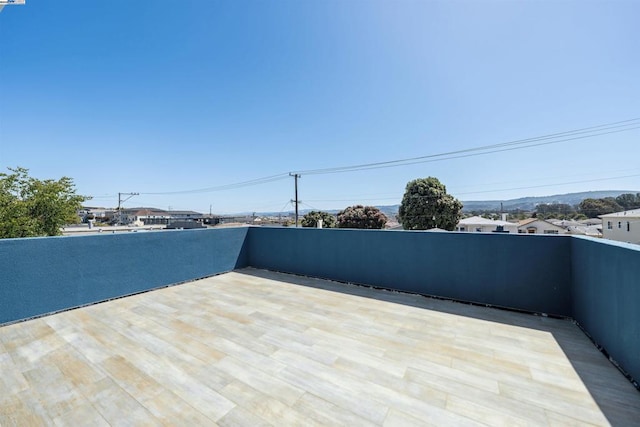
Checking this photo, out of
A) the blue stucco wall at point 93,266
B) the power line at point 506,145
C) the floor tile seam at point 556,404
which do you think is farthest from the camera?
the power line at point 506,145

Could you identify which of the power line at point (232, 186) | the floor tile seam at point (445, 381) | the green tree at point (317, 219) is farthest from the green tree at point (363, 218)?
the floor tile seam at point (445, 381)

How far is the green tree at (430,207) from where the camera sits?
19.2m

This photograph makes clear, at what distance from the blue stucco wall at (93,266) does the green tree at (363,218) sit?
17.7 meters

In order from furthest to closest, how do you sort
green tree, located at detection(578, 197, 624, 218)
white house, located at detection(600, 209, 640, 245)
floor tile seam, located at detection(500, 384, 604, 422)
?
green tree, located at detection(578, 197, 624, 218) < white house, located at detection(600, 209, 640, 245) < floor tile seam, located at detection(500, 384, 604, 422)

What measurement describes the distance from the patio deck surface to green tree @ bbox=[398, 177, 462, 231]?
57.4 ft

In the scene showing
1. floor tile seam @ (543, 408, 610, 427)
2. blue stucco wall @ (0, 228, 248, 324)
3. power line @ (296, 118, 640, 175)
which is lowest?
floor tile seam @ (543, 408, 610, 427)

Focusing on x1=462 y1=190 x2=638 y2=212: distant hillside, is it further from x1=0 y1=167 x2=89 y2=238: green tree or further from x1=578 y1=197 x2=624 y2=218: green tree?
x1=0 y1=167 x2=89 y2=238: green tree

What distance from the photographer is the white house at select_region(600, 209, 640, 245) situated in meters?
17.4

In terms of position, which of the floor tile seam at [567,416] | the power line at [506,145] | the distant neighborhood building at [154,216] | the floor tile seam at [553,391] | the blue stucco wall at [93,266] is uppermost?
the power line at [506,145]

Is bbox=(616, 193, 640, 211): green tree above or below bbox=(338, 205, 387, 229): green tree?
above

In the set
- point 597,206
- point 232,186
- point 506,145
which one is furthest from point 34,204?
point 597,206

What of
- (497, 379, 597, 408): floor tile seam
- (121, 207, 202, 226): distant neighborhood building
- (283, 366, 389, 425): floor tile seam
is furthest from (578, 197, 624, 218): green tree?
(121, 207, 202, 226): distant neighborhood building

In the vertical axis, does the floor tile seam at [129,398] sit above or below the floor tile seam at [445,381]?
below

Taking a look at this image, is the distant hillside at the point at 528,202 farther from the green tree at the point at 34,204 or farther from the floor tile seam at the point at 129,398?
the floor tile seam at the point at 129,398
